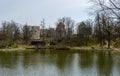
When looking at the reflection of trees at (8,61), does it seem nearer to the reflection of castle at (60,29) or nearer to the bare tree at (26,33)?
the bare tree at (26,33)

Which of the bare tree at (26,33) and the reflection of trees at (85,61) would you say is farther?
the bare tree at (26,33)

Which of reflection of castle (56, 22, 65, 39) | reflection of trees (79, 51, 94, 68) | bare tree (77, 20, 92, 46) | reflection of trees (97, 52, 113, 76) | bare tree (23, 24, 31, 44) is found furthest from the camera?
reflection of castle (56, 22, 65, 39)

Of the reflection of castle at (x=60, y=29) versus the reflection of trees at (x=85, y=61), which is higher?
the reflection of castle at (x=60, y=29)

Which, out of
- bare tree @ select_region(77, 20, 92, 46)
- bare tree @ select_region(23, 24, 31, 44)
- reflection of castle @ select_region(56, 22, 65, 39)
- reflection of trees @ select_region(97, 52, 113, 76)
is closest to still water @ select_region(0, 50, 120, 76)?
reflection of trees @ select_region(97, 52, 113, 76)

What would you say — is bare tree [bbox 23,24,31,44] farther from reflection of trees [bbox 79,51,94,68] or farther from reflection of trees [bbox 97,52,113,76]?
reflection of trees [bbox 97,52,113,76]

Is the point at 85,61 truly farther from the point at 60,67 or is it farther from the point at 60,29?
the point at 60,29

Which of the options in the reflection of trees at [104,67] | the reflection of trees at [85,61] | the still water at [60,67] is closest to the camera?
the reflection of trees at [104,67]

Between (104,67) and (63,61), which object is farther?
(63,61)

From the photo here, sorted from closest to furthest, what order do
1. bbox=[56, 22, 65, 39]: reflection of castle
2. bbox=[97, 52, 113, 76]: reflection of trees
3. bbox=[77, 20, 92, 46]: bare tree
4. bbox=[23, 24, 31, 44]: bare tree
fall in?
bbox=[97, 52, 113, 76]: reflection of trees → bbox=[77, 20, 92, 46]: bare tree → bbox=[23, 24, 31, 44]: bare tree → bbox=[56, 22, 65, 39]: reflection of castle

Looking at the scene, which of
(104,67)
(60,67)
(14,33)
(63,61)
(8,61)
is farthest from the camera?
(14,33)

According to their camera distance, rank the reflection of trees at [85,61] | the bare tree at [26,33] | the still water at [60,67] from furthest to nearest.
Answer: the bare tree at [26,33] < the reflection of trees at [85,61] < the still water at [60,67]

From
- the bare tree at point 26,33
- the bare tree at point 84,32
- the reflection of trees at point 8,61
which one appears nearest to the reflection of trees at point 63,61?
the reflection of trees at point 8,61

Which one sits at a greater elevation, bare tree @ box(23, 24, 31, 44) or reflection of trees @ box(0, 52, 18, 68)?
bare tree @ box(23, 24, 31, 44)

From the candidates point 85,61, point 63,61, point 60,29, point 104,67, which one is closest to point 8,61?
point 63,61
